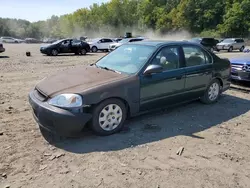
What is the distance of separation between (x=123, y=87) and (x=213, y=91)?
A: 2830 millimetres

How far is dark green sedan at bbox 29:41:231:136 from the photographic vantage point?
3.91 m

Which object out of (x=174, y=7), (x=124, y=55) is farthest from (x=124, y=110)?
(x=174, y=7)

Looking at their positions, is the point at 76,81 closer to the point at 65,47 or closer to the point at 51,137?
the point at 51,137

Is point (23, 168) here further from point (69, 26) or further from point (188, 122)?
point (69, 26)

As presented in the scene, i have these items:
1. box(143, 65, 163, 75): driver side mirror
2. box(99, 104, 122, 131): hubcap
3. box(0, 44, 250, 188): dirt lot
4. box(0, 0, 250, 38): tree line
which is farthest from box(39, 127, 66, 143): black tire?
box(0, 0, 250, 38): tree line

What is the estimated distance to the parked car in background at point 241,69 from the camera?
25.3ft

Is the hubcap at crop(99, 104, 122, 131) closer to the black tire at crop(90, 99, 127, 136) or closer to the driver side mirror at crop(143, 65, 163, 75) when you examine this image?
the black tire at crop(90, 99, 127, 136)

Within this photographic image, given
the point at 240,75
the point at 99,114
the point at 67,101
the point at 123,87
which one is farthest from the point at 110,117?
the point at 240,75

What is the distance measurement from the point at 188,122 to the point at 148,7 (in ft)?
238

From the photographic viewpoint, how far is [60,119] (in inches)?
150

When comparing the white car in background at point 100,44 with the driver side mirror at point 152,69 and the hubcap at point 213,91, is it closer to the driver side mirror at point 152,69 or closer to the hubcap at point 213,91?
the hubcap at point 213,91

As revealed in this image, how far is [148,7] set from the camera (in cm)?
7281

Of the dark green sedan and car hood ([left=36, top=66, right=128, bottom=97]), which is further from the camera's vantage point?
car hood ([left=36, top=66, right=128, bottom=97])

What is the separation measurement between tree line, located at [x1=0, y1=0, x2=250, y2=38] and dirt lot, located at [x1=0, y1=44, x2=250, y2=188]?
5026 centimetres
